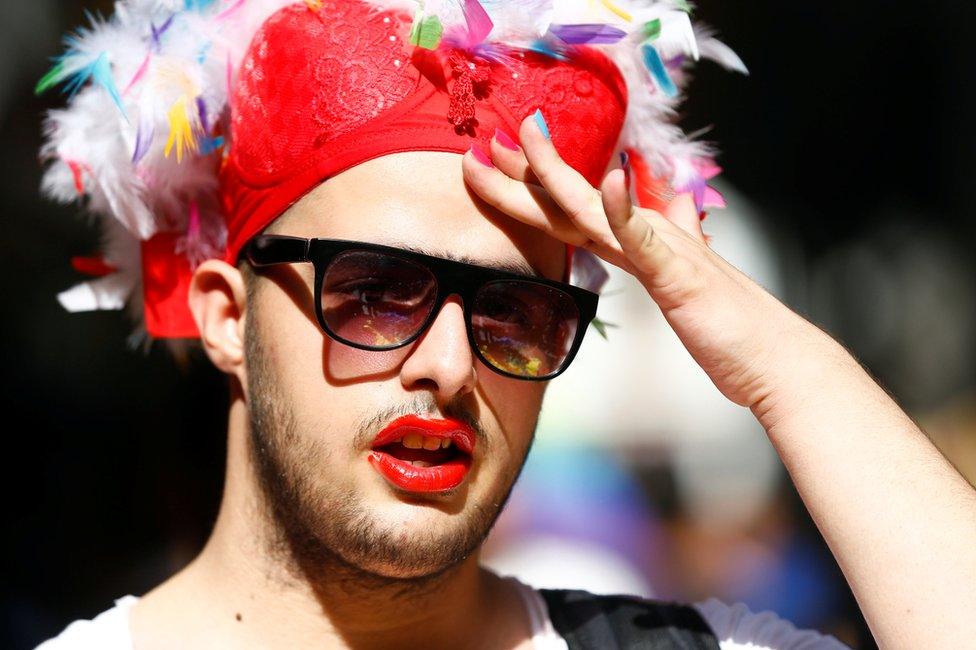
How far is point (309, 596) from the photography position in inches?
82.3

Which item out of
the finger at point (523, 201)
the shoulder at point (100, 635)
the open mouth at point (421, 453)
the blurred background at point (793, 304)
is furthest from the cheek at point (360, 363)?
the blurred background at point (793, 304)

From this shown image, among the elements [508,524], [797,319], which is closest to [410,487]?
[797,319]

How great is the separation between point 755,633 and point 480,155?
1163 mm

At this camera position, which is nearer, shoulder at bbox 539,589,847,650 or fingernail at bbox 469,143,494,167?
fingernail at bbox 469,143,494,167

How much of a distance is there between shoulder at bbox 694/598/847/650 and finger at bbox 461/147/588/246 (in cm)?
91

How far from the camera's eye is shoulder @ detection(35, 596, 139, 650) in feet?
6.71

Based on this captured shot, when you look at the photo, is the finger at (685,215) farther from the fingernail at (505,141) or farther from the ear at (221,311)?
the ear at (221,311)

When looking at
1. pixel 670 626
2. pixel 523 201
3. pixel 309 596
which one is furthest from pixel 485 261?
pixel 670 626

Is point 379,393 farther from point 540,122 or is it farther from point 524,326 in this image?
point 540,122

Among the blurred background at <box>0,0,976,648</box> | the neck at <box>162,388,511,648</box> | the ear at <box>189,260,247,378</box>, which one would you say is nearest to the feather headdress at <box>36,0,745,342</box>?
the ear at <box>189,260,247,378</box>

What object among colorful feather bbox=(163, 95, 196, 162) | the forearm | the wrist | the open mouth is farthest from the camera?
colorful feather bbox=(163, 95, 196, 162)

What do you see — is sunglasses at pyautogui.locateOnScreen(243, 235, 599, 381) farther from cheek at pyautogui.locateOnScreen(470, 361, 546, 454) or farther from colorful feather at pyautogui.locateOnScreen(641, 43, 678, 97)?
colorful feather at pyautogui.locateOnScreen(641, 43, 678, 97)

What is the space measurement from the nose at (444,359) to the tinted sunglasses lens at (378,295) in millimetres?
31

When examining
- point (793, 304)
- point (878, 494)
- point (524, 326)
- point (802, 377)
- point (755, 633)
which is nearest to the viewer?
point (878, 494)
